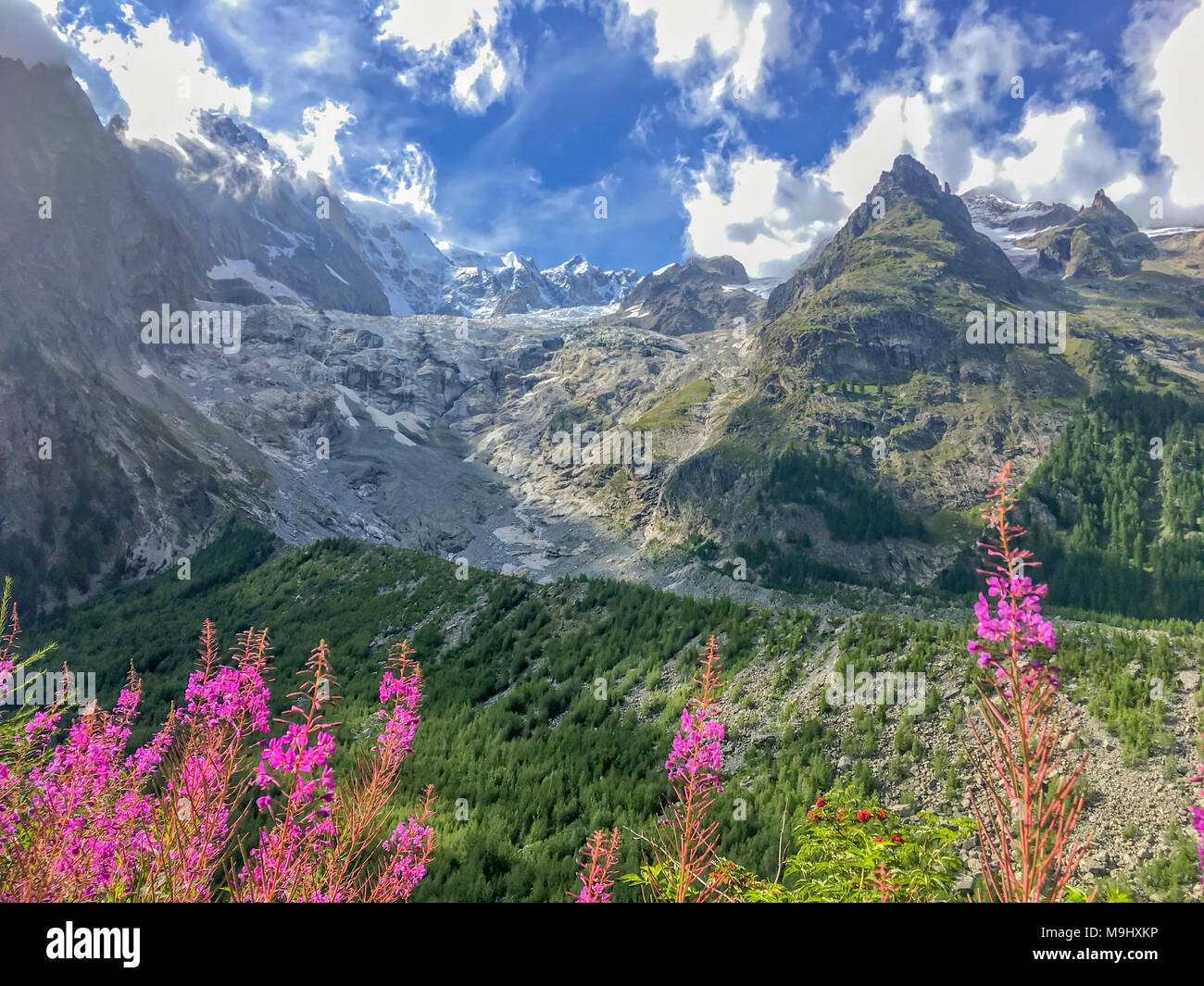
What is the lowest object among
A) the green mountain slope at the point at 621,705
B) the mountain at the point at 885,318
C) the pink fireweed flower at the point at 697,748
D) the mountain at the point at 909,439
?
the green mountain slope at the point at 621,705

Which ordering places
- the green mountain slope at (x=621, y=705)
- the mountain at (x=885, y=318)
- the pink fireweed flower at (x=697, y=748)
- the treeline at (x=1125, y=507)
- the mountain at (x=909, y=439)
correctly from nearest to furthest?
the pink fireweed flower at (x=697, y=748)
the green mountain slope at (x=621, y=705)
the treeline at (x=1125, y=507)
the mountain at (x=909, y=439)
the mountain at (x=885, y=318)

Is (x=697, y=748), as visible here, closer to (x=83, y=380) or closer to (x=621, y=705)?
(x=621, y=705)

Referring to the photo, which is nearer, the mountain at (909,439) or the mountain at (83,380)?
the mountain at (83,380)

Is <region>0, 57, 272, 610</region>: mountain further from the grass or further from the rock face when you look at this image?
the grass

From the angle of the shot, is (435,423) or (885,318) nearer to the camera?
(885,318)

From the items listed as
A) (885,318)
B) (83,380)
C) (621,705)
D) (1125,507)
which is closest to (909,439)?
(1125,507)

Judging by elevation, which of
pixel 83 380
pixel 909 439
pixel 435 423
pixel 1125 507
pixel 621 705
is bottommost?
pixel 621 705

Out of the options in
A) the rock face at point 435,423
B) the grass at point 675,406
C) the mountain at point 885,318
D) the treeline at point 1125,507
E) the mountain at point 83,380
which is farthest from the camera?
the grass at point 675,406

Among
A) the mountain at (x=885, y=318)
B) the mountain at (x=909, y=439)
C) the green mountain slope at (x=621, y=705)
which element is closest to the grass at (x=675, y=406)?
the mountain at (x=909, y=439)

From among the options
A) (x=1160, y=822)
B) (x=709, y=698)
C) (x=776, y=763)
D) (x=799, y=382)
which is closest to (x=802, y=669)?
(x=776, y=763)

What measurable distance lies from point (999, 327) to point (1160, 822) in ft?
537

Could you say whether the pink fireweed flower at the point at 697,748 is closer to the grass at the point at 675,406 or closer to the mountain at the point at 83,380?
the mountain at the point at 83,380

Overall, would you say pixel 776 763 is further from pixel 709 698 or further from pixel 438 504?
pixel 438 504
